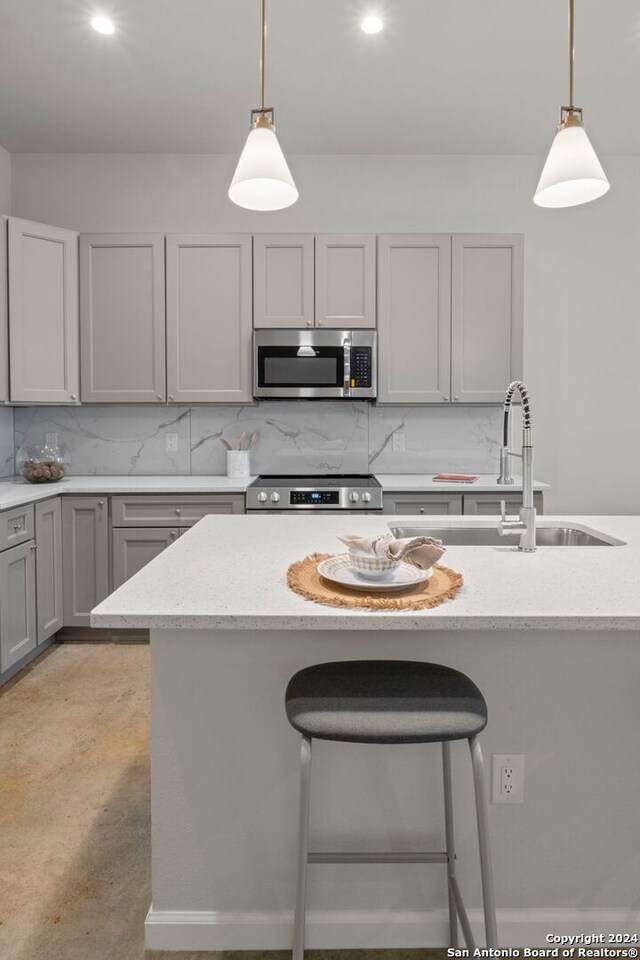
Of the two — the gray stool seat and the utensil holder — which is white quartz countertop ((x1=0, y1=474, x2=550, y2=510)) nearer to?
the utensil holder

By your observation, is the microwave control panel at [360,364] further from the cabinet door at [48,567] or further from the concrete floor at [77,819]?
the concrete floor at [77,819]

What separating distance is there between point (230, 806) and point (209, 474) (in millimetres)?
2862

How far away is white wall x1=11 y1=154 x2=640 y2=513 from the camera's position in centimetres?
402

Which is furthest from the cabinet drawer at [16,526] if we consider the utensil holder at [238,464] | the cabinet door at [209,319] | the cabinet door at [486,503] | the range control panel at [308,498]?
the cabinet door at [486,503]

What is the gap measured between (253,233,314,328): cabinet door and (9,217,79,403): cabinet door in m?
1.10

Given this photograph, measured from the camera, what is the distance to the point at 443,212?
4.04 metres

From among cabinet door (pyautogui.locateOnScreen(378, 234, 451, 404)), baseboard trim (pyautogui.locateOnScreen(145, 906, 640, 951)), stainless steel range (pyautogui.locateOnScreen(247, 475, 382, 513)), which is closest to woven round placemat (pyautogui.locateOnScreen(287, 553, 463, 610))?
baseboard trim (pyautogui.locateOnScreen(145, 906, 640, 951))

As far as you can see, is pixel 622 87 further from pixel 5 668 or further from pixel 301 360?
pixel 5 668

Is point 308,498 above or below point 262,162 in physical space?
below

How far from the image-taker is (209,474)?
164 inches

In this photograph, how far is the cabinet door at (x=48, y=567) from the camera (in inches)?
132

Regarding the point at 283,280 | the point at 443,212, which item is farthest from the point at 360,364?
the point at 443,212

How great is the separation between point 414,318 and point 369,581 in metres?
2.64

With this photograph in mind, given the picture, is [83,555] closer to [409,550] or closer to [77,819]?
[77,819]
